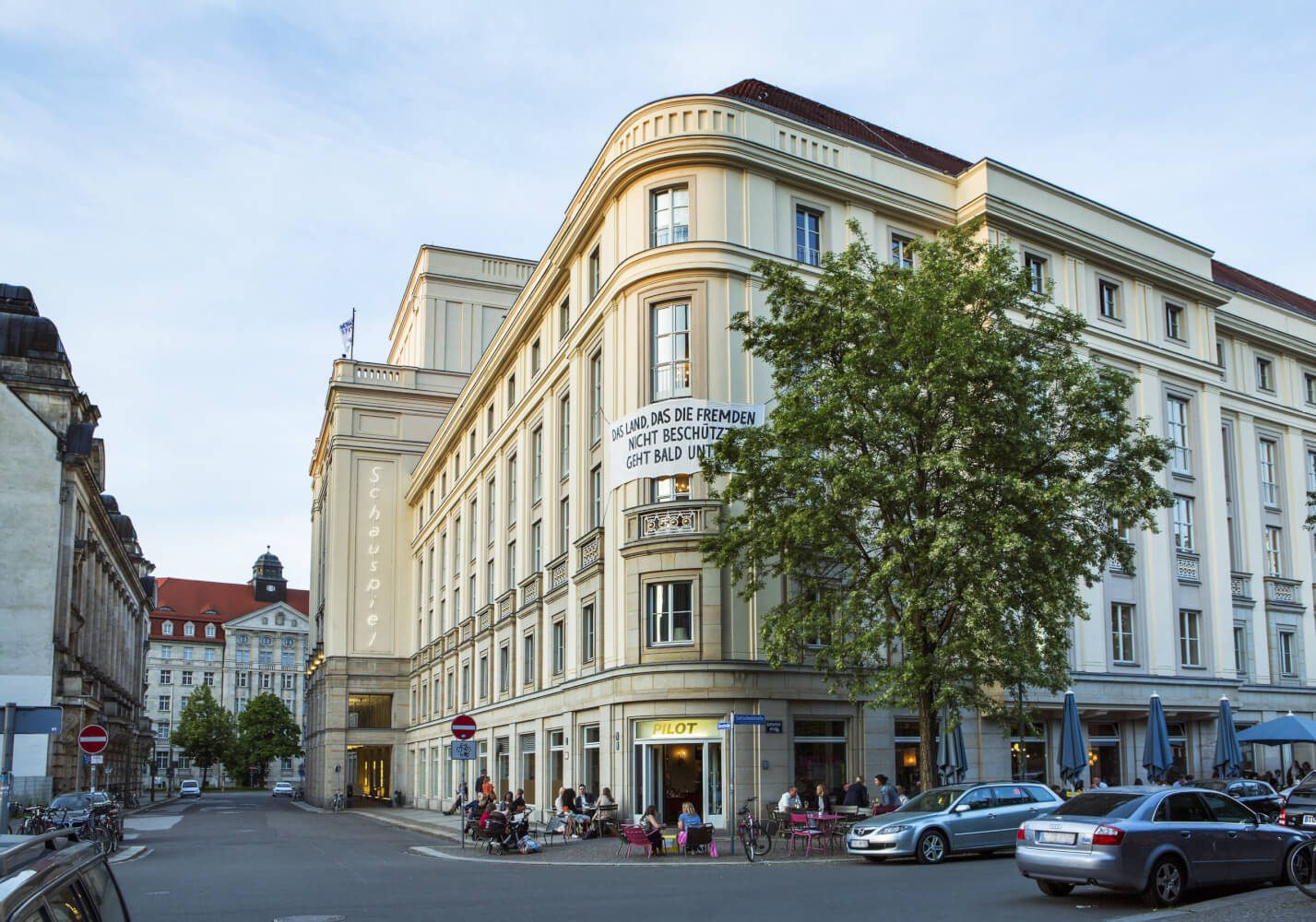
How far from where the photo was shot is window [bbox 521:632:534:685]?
40531 mm

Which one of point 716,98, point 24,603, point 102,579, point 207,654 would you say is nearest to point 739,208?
point 716,98

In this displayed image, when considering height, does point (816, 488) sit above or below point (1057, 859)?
above

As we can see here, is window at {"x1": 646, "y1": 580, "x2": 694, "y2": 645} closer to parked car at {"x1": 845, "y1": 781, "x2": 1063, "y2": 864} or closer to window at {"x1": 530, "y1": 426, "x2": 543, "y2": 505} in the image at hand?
parked car at {"x1": 845, "y1": 781, "x2": 1063, "y2": 864}

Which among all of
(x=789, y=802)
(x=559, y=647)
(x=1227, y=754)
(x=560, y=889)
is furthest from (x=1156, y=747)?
(x=560, y=889)

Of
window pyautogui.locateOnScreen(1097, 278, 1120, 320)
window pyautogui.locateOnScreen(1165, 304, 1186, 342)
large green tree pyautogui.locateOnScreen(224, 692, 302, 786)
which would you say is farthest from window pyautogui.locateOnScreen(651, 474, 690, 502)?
large green tree pyautogui.locateOnScreen(224, 692, 302, 786)

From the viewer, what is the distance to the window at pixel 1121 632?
36.6m

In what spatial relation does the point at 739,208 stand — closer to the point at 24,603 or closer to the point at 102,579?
the point at 24,603

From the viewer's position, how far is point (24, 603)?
47.5m

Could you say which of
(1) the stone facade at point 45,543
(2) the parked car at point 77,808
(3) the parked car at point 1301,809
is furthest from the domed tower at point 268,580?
(3) the parked car at point 1301,809

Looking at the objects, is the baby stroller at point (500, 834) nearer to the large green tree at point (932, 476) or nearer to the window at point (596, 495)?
the large green tree at point (932, 476)

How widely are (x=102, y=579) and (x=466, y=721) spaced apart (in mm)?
47586

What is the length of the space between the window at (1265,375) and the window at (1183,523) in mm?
9050

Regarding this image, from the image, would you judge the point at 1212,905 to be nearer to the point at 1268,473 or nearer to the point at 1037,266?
the point at 1037,266

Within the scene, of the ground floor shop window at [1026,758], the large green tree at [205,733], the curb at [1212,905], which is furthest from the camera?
the large green tree at [205,733]
